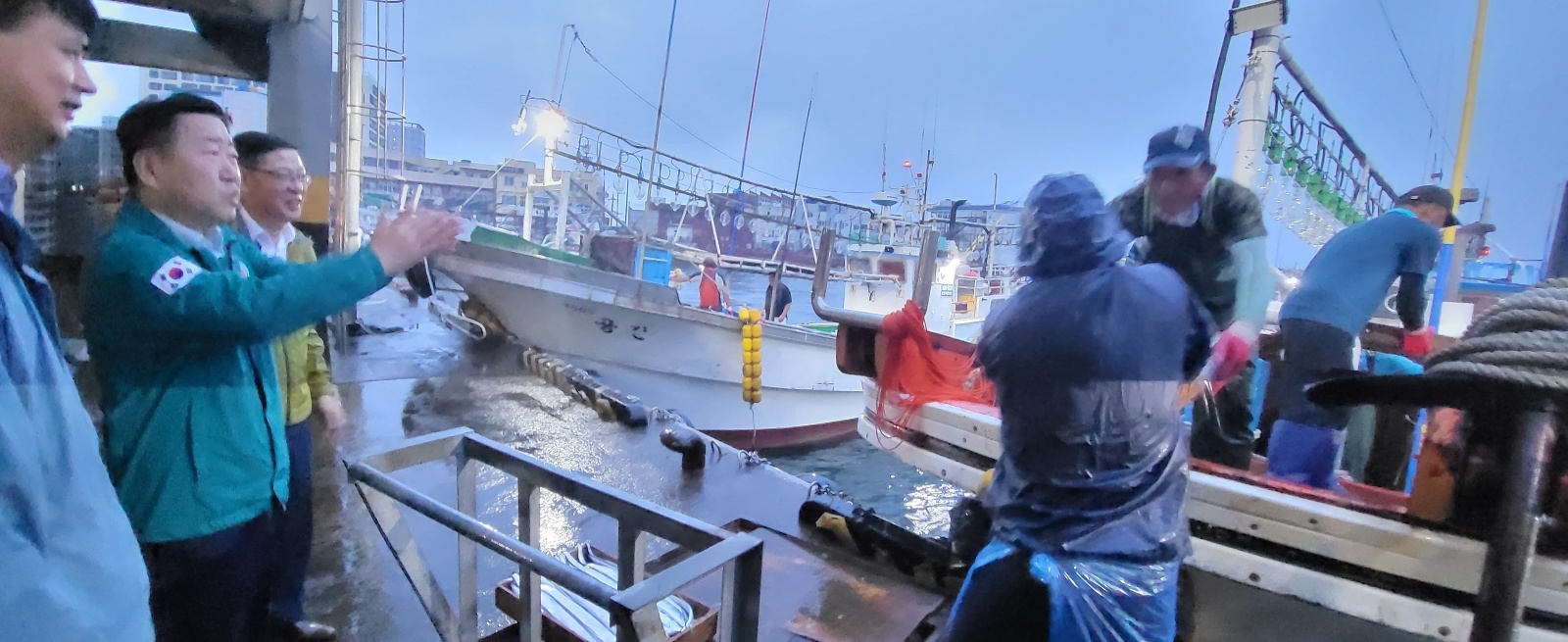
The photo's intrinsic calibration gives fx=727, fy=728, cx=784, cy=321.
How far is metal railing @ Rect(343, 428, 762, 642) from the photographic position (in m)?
1.06

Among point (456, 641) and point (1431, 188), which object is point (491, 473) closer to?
point (456, 641)

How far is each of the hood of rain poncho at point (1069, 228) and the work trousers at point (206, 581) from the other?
6.16 feet

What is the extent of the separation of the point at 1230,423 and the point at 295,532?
3591mm

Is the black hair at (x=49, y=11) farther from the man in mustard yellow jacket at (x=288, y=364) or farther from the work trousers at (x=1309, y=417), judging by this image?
the work trousers at (x=1309, y=417)

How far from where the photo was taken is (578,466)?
4.53 m

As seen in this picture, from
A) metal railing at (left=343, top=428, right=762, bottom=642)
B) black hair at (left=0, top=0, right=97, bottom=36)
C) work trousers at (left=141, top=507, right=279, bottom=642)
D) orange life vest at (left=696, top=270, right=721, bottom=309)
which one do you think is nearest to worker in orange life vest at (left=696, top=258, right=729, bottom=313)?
orange life vest at (left=696, top=270, right=721, bottom=309)

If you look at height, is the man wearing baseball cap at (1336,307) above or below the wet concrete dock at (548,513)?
above

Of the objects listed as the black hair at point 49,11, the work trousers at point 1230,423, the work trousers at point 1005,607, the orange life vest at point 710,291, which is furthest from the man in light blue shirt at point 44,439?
the orange life vest at point 710,291

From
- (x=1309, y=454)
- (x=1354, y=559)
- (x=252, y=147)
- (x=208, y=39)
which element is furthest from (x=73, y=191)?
(x=1309, y=454)

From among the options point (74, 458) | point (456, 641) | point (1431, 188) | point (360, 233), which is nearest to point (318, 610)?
point (456, 641)

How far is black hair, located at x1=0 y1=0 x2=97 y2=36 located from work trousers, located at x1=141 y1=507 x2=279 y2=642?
1050 millimetres

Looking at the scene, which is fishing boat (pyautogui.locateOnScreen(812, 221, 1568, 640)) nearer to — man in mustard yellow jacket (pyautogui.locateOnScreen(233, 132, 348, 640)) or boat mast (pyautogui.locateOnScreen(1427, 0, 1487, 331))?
man in mustard yellow jacket (pyautogui.locateOnScreen(233, 132, 348, 640))

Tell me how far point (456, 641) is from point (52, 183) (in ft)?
16.4

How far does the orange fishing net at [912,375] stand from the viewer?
3.54 meters
